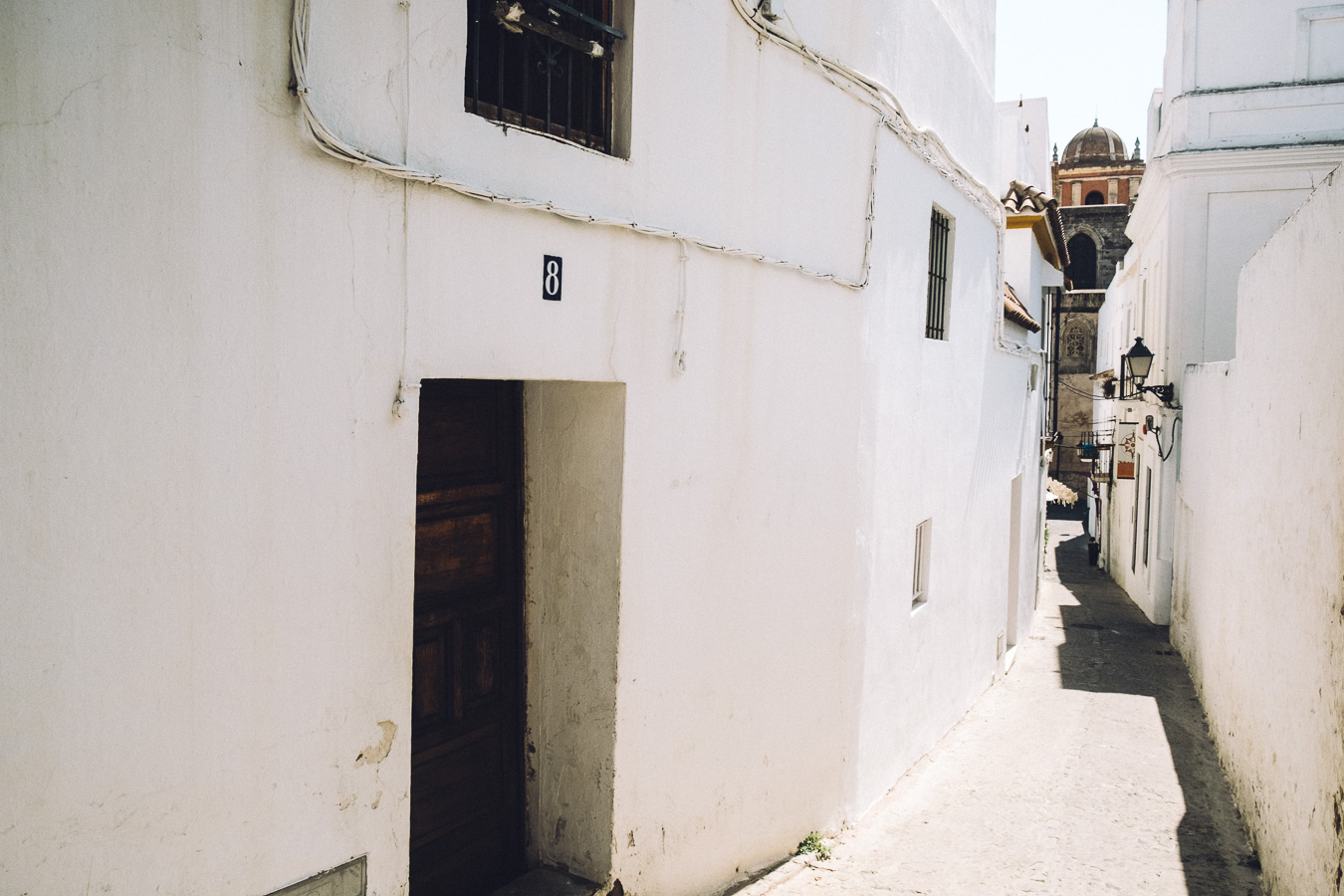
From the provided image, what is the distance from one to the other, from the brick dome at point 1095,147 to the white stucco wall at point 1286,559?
34.6 m

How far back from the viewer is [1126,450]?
59.2 ft

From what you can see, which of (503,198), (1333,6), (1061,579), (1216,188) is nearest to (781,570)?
(503,198)

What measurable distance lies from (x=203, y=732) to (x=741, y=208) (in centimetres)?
349

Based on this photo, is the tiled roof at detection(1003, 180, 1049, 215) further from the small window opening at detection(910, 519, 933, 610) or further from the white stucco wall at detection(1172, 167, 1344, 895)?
the small window opening at detection(910, 519, 933, 610)

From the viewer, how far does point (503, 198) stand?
3.45 metres

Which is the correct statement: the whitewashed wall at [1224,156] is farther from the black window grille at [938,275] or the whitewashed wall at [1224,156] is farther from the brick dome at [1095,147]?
the brick dome at [1095,147]

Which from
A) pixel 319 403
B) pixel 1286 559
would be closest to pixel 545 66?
pixel 319 403

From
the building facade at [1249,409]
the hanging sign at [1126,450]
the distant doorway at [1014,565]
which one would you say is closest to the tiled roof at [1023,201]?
the building facade at [1249,409]

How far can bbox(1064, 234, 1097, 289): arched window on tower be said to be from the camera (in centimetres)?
3644

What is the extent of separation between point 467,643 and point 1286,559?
5.18 metres

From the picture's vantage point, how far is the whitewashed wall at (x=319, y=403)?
236 cm

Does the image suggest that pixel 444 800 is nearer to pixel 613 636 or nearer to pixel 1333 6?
pixel 613 636

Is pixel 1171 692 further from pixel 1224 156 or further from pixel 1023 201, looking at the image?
pixel 1224 156

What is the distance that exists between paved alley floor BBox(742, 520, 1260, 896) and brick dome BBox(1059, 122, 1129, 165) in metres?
33.5
